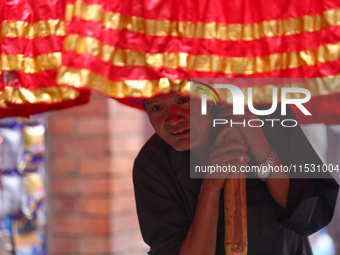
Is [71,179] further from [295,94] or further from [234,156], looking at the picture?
[295,94]

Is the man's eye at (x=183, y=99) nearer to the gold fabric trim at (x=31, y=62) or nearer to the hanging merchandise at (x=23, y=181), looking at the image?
the gold fabric trim at (x=31, y=62)

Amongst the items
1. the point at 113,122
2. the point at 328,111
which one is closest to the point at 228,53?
the point at 328,111

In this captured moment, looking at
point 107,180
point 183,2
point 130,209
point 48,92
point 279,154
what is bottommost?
point 130,209

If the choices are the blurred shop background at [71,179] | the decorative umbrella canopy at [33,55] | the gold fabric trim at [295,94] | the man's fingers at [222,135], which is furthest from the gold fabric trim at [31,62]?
the blurred shop background at [71,179]

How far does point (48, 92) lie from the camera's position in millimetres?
694

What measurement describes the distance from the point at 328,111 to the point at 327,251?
138 cm

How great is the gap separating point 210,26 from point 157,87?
14 cm

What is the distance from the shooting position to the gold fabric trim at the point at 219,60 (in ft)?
2.16

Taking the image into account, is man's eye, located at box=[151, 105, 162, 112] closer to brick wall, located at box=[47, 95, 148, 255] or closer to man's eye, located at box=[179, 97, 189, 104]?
man's eye, located at box=[179, 97, 189, 104]

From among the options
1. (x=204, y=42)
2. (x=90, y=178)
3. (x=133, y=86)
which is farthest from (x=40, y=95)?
(x=90, y=178)

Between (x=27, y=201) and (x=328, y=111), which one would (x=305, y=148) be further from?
(x=27, y=201)

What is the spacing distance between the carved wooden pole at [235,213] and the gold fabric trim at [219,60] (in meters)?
0.21

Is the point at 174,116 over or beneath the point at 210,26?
beneath

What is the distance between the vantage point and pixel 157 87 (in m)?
0.67
